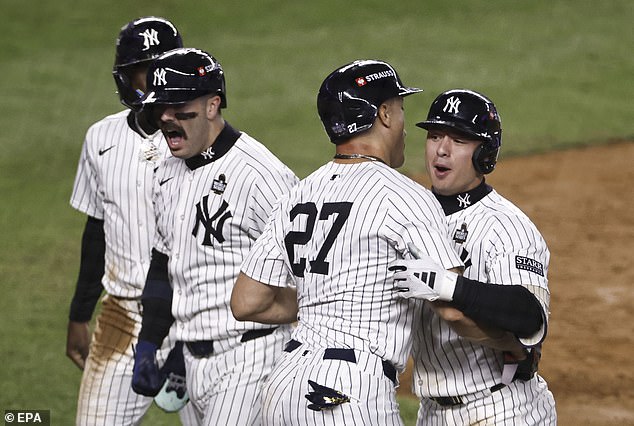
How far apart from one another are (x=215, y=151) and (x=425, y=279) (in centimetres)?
147

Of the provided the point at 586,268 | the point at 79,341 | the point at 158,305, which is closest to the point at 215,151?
the point at 158,305

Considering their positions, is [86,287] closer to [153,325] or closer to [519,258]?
[153,325]

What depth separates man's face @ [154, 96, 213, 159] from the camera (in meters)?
4.76

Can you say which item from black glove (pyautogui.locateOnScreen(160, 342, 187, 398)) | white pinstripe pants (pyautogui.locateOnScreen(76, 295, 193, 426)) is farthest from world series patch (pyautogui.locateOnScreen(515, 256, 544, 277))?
white pinstripe pants (pyautogui.locateOnScreen(76, 295, 193, 426))

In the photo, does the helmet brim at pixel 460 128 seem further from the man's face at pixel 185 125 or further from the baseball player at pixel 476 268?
the man's face at pixel 185 125

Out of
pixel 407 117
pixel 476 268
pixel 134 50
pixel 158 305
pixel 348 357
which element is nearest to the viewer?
pixel 348 357

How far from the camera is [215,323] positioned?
4785 mm

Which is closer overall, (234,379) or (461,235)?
(461,235)

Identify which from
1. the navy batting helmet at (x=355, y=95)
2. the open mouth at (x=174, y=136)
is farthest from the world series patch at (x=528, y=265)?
the open mouth at (x=174, y=136)

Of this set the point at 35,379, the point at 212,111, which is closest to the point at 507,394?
the point at 212,111

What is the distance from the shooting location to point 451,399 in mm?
4441

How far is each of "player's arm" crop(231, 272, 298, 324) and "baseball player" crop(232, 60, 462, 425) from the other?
0.25ft

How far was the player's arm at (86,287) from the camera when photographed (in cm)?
581

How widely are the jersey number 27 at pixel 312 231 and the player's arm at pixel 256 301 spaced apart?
0.65ft
